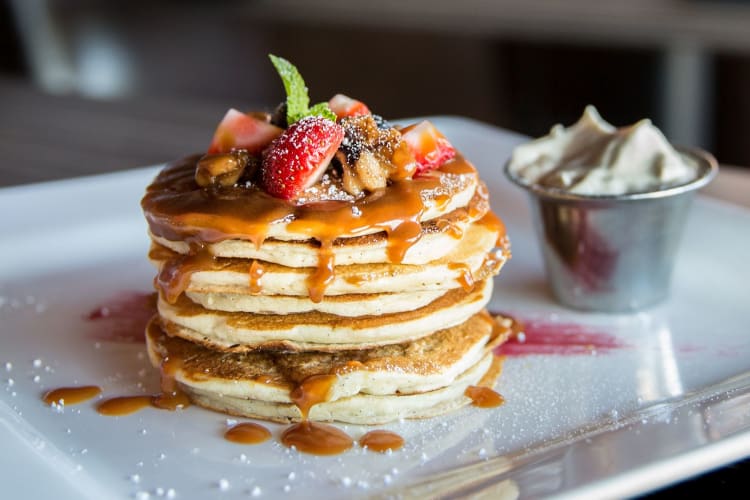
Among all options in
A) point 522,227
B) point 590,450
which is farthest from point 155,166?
point 590,450

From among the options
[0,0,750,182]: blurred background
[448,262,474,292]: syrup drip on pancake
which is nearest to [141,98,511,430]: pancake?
[448,262,474,292]: syrup drip on pancake

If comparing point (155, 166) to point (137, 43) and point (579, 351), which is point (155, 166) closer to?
point (579, 351)

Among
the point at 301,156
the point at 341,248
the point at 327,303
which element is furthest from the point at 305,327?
the point at 301,156

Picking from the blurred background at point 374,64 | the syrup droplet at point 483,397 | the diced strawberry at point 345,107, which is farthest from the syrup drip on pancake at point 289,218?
the blurred background at point 374,64

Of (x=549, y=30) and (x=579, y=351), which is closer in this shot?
(x=579, y=351)

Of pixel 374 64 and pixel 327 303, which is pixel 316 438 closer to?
pixel 327 303

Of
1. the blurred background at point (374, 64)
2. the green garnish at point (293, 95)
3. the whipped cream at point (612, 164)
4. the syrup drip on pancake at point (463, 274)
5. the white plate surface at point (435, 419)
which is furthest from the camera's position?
the blurred background at point (374, 64)

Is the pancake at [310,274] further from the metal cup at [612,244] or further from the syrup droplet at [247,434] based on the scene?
the metal cup at [612,244]
